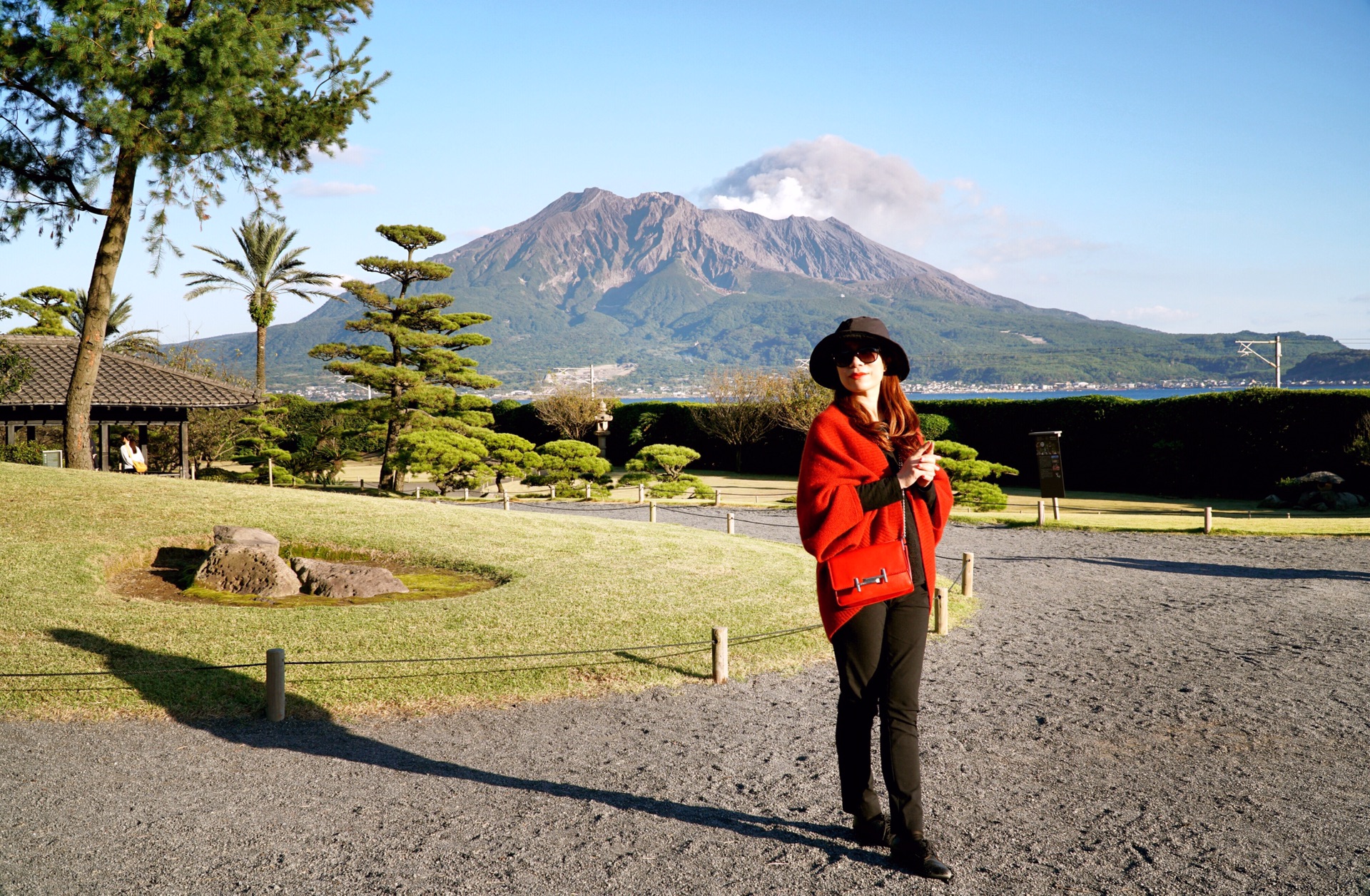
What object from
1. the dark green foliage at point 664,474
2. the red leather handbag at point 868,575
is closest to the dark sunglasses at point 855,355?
the red leather handbag at point 868,575

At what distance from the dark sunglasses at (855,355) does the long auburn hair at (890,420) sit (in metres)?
0.11

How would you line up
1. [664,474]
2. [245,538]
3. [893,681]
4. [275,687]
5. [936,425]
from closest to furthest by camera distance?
[893,681]
[275,687]
[245,538]
[664,474]
[936,425]

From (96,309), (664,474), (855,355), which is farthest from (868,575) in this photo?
(664,474)

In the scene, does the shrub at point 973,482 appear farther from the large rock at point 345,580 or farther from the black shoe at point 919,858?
the black shoe at point 919,858

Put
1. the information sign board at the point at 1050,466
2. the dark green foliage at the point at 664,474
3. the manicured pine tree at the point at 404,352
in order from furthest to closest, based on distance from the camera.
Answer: the manicured pine tree at the point at 404,352 → the dark green foliage at the point at 664,474 → the information sign board at the point at 1050,466

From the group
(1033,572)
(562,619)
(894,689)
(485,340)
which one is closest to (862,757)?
(894,689)

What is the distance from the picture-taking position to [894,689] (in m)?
3.61

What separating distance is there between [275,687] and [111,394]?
18.1 metres

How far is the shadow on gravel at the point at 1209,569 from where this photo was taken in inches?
464

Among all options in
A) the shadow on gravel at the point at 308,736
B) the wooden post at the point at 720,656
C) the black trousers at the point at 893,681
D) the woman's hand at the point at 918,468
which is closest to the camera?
the woman's hand at the point at 918,468

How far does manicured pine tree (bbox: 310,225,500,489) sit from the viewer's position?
2414 centimetres

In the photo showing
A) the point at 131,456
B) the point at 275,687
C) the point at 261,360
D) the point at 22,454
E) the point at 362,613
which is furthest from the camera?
the point at 261,360

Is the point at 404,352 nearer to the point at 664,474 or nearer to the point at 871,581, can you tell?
the point at 664,474

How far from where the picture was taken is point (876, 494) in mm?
3523
